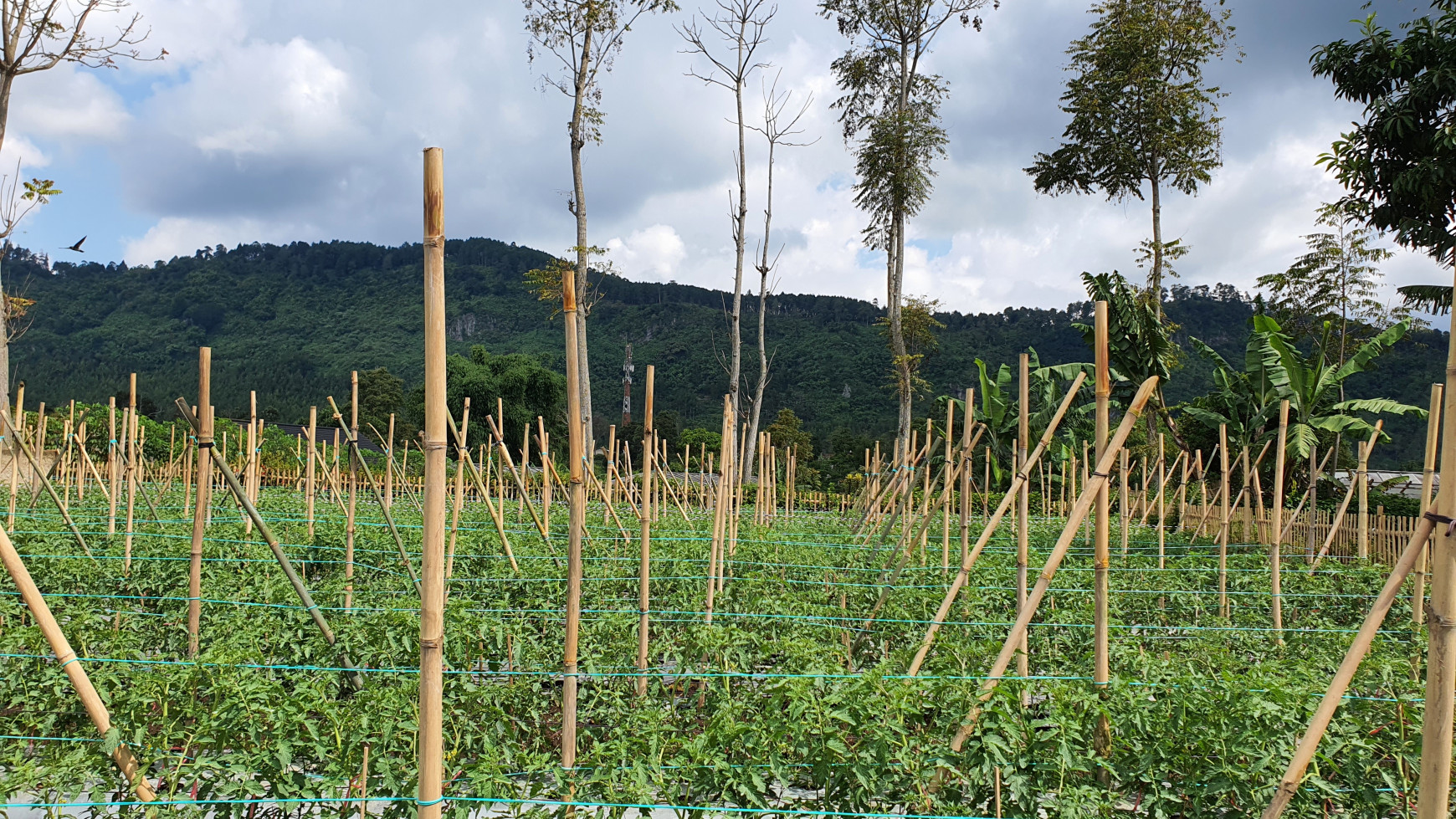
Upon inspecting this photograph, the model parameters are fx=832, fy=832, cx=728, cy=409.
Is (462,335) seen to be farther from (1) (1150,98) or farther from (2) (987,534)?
(2) (987,534)

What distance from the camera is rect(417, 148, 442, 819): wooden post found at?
2246mm

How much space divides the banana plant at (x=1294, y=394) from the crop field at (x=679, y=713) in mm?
6918

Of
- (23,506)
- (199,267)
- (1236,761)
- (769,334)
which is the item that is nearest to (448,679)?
(1236,761)

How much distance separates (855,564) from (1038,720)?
5.28 m

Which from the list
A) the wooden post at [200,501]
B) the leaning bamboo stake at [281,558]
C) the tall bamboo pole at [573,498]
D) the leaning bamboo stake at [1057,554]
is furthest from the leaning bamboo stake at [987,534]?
the wooden post at [200,501]

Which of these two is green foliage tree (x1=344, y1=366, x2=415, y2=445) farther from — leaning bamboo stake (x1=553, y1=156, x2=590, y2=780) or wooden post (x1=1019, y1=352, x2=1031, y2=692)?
leaning bamboo stake (x1=553, y1=156, x2=590, y2=780)

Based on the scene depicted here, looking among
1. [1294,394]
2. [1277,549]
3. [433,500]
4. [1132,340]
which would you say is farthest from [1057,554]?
[1132,340]

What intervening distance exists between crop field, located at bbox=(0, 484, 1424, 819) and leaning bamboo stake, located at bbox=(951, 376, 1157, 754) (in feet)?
0.16

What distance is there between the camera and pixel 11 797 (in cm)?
345

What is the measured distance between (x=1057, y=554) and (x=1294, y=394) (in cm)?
1067

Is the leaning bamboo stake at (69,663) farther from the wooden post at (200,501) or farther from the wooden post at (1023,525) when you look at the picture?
the wooden post at (1023,525)

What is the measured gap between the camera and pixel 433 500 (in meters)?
2.25

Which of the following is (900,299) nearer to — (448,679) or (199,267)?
(448,679)

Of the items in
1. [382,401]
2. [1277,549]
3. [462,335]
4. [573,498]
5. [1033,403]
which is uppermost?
[462,335]
